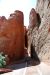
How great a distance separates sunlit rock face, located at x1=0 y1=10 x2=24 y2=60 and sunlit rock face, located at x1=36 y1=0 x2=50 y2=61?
1.48 ft

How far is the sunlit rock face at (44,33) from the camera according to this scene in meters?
4.35

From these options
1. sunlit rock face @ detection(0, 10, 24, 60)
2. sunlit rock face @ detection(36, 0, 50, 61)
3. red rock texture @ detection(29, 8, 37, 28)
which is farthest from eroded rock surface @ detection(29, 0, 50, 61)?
sunlit rock face @ detection(0, 10, 24, 60)

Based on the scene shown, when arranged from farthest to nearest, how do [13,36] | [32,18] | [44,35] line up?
1. [32,18]
2. [13,36]
3. [44,35]

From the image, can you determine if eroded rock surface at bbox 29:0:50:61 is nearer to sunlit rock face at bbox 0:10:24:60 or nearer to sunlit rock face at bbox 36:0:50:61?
sunlit rock face at bbox 36:0:50:61

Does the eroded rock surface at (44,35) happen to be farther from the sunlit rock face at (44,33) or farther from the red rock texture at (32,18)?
the red rock texture at (32,18)

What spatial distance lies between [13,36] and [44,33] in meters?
0.70

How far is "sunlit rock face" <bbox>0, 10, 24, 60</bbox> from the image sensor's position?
4.74m

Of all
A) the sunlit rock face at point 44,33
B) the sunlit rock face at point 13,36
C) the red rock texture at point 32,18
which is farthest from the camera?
the red rock texture at point 32,18

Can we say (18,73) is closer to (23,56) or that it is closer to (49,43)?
(49,43)

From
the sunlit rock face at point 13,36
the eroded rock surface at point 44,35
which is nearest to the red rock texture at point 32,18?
the eroded rock surface at point 44,35

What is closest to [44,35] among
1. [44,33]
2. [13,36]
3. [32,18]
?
[44,33]

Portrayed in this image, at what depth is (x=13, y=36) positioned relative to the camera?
4871 mm

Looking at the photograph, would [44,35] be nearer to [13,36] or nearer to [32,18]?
[13,36]

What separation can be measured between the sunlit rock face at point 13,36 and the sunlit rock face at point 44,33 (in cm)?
45
